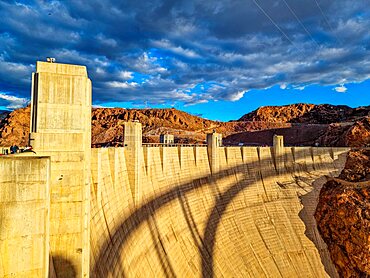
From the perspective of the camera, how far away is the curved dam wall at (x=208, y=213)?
31.9 feet

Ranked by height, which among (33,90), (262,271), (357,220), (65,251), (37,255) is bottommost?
(262,271)

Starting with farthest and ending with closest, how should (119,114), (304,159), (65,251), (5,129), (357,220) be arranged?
(119,114) < (5,129) < (304,159) < (357,220) < (65,251)

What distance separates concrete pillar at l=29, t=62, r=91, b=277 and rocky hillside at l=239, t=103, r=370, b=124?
70112 millimetres

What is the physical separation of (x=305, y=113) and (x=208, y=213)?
225 feet

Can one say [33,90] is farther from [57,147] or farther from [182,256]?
[182,256]

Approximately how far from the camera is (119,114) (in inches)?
2322

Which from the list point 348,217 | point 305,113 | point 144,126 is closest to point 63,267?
point 348,217

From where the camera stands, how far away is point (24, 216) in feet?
13.6

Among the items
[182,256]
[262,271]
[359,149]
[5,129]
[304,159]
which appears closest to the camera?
[182,256]

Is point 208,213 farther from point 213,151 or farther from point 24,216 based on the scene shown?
point 24,216

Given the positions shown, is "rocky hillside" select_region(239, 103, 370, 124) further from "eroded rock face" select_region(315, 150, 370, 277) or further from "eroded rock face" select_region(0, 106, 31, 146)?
"eroded rock face" select_region(0, 106, 31, 146)

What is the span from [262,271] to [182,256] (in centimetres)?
774

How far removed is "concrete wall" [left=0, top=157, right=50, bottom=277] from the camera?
4039 millimetres

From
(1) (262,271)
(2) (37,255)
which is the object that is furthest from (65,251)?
(1) (262,271)
